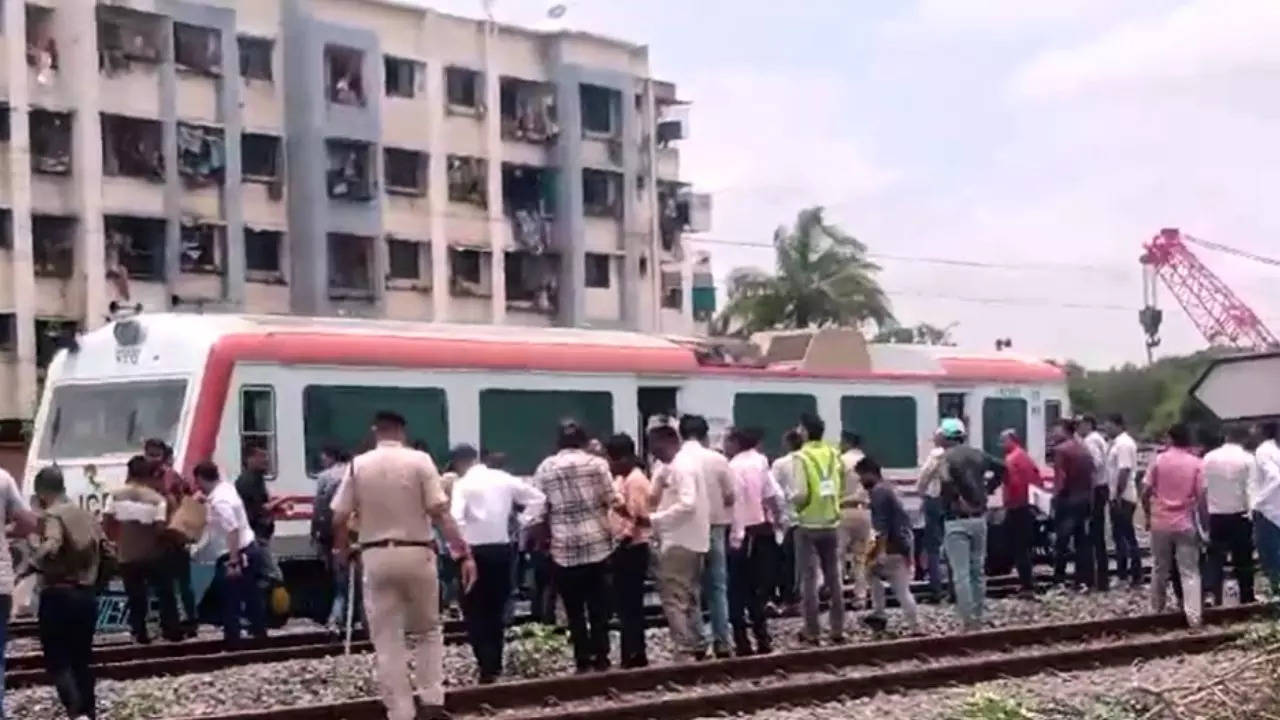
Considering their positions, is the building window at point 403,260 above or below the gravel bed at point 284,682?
above

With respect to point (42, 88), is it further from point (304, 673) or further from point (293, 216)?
point (304, 673)

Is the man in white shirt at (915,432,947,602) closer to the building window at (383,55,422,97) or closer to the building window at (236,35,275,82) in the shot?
the building window at (236,35,275,82)

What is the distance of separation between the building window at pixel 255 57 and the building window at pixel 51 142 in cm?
533

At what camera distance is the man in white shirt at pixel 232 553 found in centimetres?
1803

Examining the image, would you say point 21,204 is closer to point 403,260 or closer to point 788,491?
point 403,260

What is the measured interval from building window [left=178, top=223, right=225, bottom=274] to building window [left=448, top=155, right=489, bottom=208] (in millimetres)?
7611

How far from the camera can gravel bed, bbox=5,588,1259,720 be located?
13953 millimetres

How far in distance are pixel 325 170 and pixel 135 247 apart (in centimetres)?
540

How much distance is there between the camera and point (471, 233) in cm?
5666

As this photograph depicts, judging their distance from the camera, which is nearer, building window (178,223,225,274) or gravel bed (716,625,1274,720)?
gravel bed (716,625,1274,720)

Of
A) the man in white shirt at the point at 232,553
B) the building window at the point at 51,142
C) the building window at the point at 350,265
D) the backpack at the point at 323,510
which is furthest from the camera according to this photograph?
the building window at the point at 350,265

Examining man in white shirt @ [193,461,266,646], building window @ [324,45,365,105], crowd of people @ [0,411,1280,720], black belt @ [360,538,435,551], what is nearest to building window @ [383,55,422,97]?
building window @ [324,45,365,105]

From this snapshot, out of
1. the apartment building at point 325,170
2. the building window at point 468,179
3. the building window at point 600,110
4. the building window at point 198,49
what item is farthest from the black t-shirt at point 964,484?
the building window at point 600,110

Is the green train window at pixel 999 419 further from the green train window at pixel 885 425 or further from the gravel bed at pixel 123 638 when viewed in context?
the gravel bed at pixel 123 638
